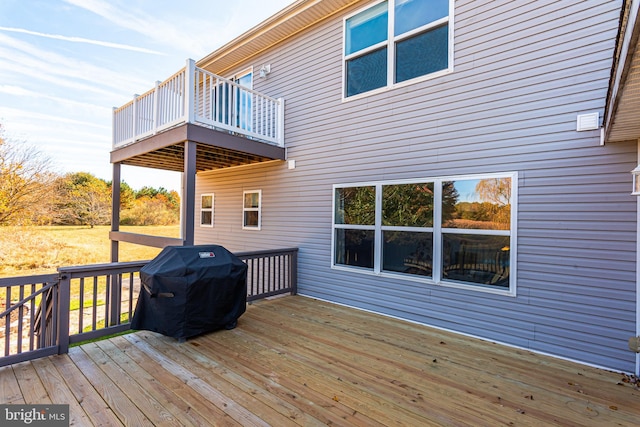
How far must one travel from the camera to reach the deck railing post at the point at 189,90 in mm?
4384

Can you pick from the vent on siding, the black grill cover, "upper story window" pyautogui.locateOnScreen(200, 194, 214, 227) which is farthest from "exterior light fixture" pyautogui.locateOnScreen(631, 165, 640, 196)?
"upper story window" pyautogui.locateOnScreen(200, 194, 214, 227)

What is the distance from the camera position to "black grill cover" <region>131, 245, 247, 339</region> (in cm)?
323

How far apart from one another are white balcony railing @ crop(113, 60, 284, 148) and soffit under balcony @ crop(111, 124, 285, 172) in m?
0.13

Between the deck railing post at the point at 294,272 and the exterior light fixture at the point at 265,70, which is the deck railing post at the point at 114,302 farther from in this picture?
the exterior light fixture at the point at 265,70

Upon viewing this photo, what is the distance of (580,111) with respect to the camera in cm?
302

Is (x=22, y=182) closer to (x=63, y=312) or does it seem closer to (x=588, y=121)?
(x=63, y=312)

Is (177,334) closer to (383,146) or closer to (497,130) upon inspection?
(383,146)

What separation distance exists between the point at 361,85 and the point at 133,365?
4.83 m

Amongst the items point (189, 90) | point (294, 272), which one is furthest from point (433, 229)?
point (189, 90)

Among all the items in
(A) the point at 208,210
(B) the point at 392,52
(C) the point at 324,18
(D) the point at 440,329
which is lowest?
(D) the point at 440,329

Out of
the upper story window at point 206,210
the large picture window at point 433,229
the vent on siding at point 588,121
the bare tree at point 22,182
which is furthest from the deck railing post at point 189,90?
the bare tree at point 22,182

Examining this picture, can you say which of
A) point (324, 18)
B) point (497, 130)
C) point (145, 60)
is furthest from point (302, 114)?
point (145, 60)

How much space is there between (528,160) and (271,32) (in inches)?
203

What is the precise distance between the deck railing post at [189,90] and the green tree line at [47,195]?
359 inches
